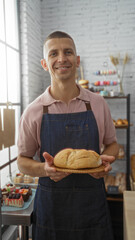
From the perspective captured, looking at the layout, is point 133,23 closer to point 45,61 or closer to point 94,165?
point 45,61

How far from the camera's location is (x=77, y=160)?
104 centimetres

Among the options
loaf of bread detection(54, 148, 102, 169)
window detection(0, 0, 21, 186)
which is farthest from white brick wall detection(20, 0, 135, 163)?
loaf of bread detection(54, 148, 102, 169)

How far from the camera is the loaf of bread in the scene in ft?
3.40

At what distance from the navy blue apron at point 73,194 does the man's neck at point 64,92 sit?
12 cm

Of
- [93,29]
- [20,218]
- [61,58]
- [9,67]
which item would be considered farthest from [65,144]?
[93,29]

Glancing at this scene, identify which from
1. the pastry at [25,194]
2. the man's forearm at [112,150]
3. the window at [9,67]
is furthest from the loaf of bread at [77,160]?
the window at [9,67]

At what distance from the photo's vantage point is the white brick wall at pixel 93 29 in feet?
12.1

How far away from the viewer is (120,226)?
9.63 feet

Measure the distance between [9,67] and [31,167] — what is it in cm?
188

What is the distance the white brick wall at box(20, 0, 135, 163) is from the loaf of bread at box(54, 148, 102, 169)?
2540 mm

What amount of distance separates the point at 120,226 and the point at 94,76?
241 cm

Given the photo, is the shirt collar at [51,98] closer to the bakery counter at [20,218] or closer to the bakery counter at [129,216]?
the bakery counter at [129,216]

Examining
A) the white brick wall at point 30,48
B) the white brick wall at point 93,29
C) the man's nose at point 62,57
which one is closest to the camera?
the man's nose at point 62,57

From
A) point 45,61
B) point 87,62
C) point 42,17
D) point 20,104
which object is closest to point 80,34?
point 87,62
